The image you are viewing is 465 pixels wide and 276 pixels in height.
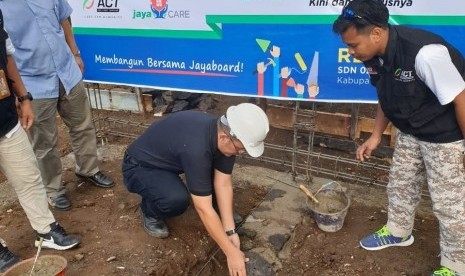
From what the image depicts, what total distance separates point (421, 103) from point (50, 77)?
9.71 ft

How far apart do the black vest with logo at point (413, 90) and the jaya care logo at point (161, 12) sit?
196cm

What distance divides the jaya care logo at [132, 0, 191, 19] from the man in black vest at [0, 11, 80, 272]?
4.63 ft

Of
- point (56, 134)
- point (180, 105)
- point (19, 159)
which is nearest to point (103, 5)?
point (56, 134)

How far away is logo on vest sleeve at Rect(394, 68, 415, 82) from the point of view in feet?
7.61

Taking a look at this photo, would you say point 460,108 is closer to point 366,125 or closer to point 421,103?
point 421,103

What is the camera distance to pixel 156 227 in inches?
130

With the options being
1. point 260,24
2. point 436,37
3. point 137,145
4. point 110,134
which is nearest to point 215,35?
point 260,24

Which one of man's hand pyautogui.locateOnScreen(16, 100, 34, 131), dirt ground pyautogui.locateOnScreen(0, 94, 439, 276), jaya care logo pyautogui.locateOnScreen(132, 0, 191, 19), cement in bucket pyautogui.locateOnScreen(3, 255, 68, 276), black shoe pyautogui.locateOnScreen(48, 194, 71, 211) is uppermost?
jaya care logo pyautogui.locateOnScreen(132, 0, 191, 19)

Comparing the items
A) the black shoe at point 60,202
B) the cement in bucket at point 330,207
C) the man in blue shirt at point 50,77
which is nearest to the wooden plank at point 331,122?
the cement in bucket at point 330,207

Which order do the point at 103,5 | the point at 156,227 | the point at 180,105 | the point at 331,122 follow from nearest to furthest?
the point at 156,227, the point at 103,5, the point at 331,122, the point at 180,105

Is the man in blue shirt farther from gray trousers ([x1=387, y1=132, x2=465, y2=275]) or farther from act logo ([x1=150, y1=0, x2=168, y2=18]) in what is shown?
gray trousers ([x1=387, y1=132, x2=465, y2=275])

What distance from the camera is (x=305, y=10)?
3254mm

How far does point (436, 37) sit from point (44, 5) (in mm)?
3025

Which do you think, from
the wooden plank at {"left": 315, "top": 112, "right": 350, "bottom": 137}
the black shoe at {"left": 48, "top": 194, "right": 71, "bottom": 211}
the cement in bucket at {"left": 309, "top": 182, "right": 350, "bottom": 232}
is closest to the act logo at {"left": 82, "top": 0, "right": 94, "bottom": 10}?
the black shoe at {"left": 48, "top": 194, "right": 71, "bottom": 211}
